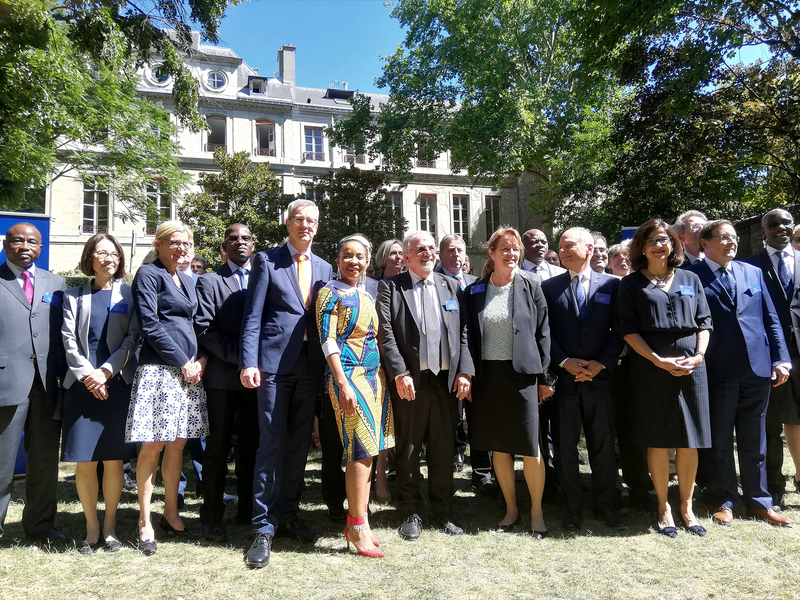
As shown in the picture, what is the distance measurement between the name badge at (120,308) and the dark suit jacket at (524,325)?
2.53m

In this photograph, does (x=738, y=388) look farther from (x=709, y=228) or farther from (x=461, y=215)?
(x=461, y=215)

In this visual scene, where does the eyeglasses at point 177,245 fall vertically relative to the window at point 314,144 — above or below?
below

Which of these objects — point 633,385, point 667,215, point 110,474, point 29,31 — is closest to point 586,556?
point 633,385

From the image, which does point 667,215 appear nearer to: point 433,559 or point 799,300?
point 799,300

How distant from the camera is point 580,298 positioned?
445 centimetres

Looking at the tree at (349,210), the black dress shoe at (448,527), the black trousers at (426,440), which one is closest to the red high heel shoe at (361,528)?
the black trousers at (426,440)

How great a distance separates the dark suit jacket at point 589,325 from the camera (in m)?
4.36

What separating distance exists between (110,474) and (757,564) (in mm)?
4298

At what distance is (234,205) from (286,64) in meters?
15.0

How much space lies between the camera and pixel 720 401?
14.7ft

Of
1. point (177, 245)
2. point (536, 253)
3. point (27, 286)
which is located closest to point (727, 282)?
point (536, 253)

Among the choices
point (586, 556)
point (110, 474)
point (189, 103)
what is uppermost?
point (189, 103)

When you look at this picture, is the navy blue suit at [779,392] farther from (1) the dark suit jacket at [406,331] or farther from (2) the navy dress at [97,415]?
(2) the navy dress at [97,415]

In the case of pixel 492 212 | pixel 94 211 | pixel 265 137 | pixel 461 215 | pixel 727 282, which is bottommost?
pixel 727 282
